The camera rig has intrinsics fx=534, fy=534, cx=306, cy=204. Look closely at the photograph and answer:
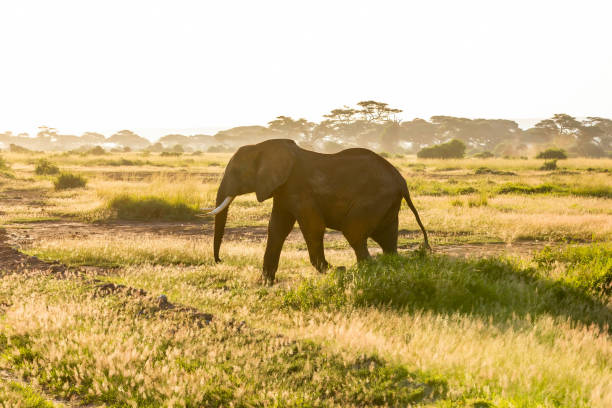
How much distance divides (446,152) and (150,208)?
1790 inches

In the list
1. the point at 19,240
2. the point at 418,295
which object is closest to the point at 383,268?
the point at 418,295

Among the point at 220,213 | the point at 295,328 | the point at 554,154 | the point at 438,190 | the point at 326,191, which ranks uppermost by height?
the point at 554,154

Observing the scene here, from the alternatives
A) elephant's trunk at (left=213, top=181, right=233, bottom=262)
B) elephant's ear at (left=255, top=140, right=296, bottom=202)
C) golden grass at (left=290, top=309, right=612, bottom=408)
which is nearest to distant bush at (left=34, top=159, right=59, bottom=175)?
elephant's trunk at (left=213, top=181, right=233, bottom=262)

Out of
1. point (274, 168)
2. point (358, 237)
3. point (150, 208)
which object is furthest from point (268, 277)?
point (150, 208)

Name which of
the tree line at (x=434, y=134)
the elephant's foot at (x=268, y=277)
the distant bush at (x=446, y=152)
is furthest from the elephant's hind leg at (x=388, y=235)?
the tree line at (x=434, y=134)

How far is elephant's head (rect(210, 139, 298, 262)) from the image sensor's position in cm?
737

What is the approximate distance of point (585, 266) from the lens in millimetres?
7543

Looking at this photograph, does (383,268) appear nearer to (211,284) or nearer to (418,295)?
(418,295)

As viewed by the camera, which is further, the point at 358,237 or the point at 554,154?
the point at 554,154

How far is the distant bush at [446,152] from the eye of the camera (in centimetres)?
5697

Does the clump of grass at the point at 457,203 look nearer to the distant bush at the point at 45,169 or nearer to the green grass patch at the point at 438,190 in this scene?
the green grass patch at the point at 438,190

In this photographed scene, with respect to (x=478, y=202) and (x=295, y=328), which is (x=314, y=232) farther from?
(x=478, y=202)

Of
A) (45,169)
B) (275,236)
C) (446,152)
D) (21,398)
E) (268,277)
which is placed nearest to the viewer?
(21,398)

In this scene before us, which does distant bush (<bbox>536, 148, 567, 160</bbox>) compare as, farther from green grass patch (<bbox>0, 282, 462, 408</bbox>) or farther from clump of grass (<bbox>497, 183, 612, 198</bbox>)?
green grass patch (<bbox>0, 282, 462, 408</bbox>)
